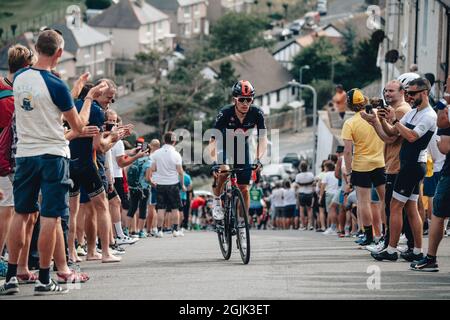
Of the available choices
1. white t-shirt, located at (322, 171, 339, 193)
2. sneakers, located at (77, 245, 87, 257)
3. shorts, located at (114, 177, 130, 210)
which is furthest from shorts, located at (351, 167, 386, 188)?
white t-shirt, located at (322, 171, 339, 193)

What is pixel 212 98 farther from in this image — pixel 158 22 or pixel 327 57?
pixel 158 22

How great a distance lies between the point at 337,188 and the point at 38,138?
13.5 meters

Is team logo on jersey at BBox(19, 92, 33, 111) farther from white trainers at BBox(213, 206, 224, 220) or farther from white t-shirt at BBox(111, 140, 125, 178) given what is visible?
white t-shirt at BBox(111, 140, 125, 178)

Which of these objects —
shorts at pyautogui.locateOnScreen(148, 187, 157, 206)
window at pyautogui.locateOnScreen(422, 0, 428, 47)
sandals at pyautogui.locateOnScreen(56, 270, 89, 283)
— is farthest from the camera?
window at pyautogui.locateOnScreen(422, 0, 428, 47)

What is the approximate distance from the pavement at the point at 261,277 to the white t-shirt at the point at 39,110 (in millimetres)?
1406

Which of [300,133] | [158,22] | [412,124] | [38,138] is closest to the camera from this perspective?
[38,138]

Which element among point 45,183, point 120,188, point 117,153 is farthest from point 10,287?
point 120,188

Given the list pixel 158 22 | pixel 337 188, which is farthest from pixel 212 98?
pixel 337 188

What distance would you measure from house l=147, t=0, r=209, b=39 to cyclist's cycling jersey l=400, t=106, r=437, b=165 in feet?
497

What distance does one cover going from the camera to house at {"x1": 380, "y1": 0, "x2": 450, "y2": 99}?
112 feet

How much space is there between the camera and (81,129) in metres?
11.3

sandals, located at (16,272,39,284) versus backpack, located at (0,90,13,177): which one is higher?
backpack, located at (0,90,13,177)

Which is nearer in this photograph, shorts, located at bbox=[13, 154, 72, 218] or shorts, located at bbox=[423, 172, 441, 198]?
shorts, located at bbox=[13, 154, 72, 218]

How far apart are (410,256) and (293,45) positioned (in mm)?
118681
